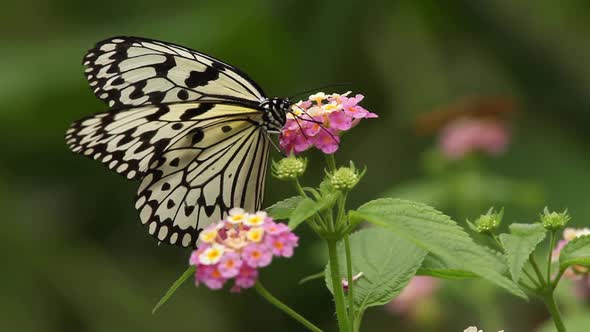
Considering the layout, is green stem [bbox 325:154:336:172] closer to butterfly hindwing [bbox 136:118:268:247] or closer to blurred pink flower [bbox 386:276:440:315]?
butterfly hindwing [bbox 136:118:268:247]

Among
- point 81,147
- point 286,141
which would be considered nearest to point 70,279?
point 81,147

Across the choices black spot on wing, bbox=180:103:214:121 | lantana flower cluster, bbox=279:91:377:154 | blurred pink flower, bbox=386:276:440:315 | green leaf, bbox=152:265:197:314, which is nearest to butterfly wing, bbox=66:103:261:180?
black spot on wing, bbox=180:103:214:121

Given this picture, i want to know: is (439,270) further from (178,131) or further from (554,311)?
(178,131)

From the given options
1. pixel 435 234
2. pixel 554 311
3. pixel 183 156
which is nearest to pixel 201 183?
pixel 183 156

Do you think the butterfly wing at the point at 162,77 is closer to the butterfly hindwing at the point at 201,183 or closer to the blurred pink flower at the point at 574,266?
the butterfly hindwing at the point at 201,183

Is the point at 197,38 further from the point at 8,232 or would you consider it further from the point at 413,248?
the point at 413,248

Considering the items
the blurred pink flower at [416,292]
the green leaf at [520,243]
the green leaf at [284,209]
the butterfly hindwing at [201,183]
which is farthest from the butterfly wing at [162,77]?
the blurred pink flower at [416,292]

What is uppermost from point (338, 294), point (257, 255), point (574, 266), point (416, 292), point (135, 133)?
point (135, 133)
